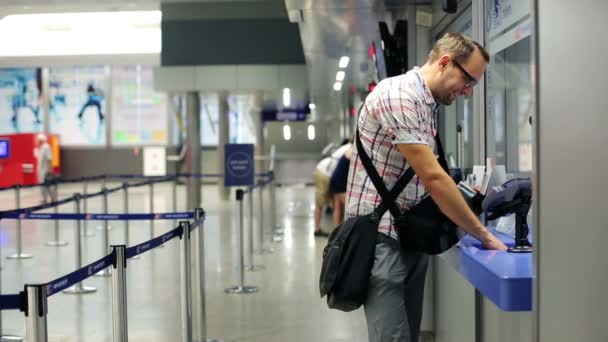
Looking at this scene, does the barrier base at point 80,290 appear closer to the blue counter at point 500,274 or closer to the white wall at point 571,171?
the blue counter at point 500,274

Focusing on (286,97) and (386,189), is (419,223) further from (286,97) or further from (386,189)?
(286,97)

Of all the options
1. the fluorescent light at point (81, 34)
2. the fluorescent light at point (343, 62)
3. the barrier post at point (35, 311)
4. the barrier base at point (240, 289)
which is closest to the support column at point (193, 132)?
the fluorescent light at point (81, 34)

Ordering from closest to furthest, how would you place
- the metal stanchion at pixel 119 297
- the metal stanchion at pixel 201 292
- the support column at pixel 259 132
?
the metal stanchion at pixel 119 297 < the metal stanchion at pixel 201 292 < the support column at pixel 259 132

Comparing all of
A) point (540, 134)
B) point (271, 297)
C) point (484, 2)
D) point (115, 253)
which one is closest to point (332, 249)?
point (540, 134)

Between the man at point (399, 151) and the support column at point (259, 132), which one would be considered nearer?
the man at point (399, 151)

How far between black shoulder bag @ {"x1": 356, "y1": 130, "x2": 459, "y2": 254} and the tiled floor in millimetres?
2838

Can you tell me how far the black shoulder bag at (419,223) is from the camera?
91.1 inches

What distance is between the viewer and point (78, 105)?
29.7 m

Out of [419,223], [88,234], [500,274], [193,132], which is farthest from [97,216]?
[193,132]

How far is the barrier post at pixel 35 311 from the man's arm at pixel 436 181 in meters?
1.39

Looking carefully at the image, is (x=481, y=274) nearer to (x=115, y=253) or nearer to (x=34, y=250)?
(x=115, y=253)

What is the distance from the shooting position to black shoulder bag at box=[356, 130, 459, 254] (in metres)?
2.31

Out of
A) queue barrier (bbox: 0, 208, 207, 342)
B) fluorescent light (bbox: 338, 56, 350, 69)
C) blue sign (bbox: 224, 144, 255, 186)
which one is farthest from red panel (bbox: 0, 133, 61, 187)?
queue barrier (bbox: 0, 208, 207, 342)

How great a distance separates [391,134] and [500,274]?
21.4 inches
